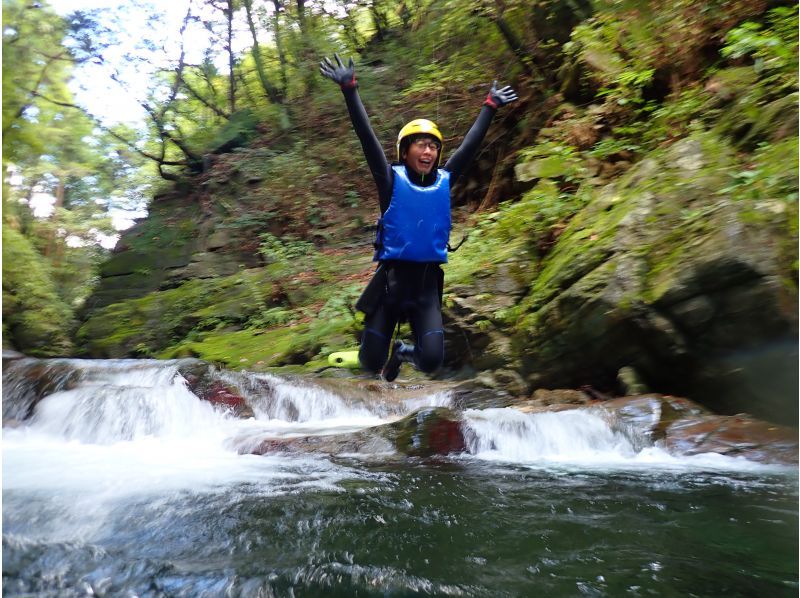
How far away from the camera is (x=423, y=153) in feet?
11.5

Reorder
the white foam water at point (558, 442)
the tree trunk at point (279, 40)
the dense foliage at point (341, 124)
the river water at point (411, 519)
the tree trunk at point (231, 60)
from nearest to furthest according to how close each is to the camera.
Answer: the river water at point (411, 519) → the white foam water at point (558, 442) → the dense foliage at point (341, 124) → the tree trunk at point (279, 40) → the tree trunk at point (231, 60)

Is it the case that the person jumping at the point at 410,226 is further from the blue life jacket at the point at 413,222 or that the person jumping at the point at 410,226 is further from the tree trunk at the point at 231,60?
the tree trunk at the point at 231,60

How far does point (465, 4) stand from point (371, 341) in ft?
32.4

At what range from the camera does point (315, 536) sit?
2.66m

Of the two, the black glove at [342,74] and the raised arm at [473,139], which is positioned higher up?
the black glove at [342,74]

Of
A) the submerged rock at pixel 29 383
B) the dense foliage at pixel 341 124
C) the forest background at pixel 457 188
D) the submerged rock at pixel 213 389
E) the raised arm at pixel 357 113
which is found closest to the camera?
the raised arm at pixel 357 113

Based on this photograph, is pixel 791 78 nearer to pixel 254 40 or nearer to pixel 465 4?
pixel 465 4

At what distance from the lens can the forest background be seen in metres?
5.27

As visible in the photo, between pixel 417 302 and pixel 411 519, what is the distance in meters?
1.53

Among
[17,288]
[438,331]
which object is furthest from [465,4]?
[17,288]

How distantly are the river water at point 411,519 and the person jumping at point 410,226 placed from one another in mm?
993

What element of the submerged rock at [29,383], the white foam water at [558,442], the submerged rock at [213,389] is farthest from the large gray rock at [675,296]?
the submerged rock at [29,383]

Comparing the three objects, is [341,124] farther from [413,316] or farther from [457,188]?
[413,316]

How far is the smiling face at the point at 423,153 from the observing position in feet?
11.5
